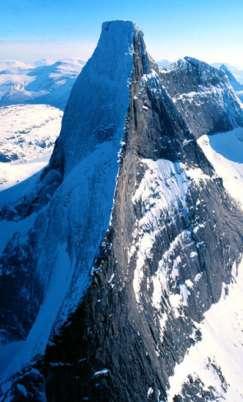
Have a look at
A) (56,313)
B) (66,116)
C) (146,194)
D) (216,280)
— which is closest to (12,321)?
(56,313)

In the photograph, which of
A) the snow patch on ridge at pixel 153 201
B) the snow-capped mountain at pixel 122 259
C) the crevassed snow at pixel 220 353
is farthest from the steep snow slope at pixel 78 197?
the crevassed snow at pixel 220 353

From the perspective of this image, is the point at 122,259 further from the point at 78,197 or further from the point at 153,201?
the point at 153,201

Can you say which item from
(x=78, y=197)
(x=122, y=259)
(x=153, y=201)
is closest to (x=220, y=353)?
(x=153, y=201)

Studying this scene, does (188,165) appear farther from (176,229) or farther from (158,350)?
(158,350)

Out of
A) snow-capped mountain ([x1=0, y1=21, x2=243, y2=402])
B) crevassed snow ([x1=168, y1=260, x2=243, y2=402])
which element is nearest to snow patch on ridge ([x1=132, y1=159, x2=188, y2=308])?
snow-capped mountain ([x1=0, y1=21, x2=243, y2=402])

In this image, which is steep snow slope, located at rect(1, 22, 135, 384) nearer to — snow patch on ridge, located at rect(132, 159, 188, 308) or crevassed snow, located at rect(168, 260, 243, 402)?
snow patch on ridge, located at rect(132, 159, 188, 308)

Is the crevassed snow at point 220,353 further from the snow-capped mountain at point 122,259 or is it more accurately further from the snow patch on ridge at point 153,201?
the snow patch on ridge at point 153,201
